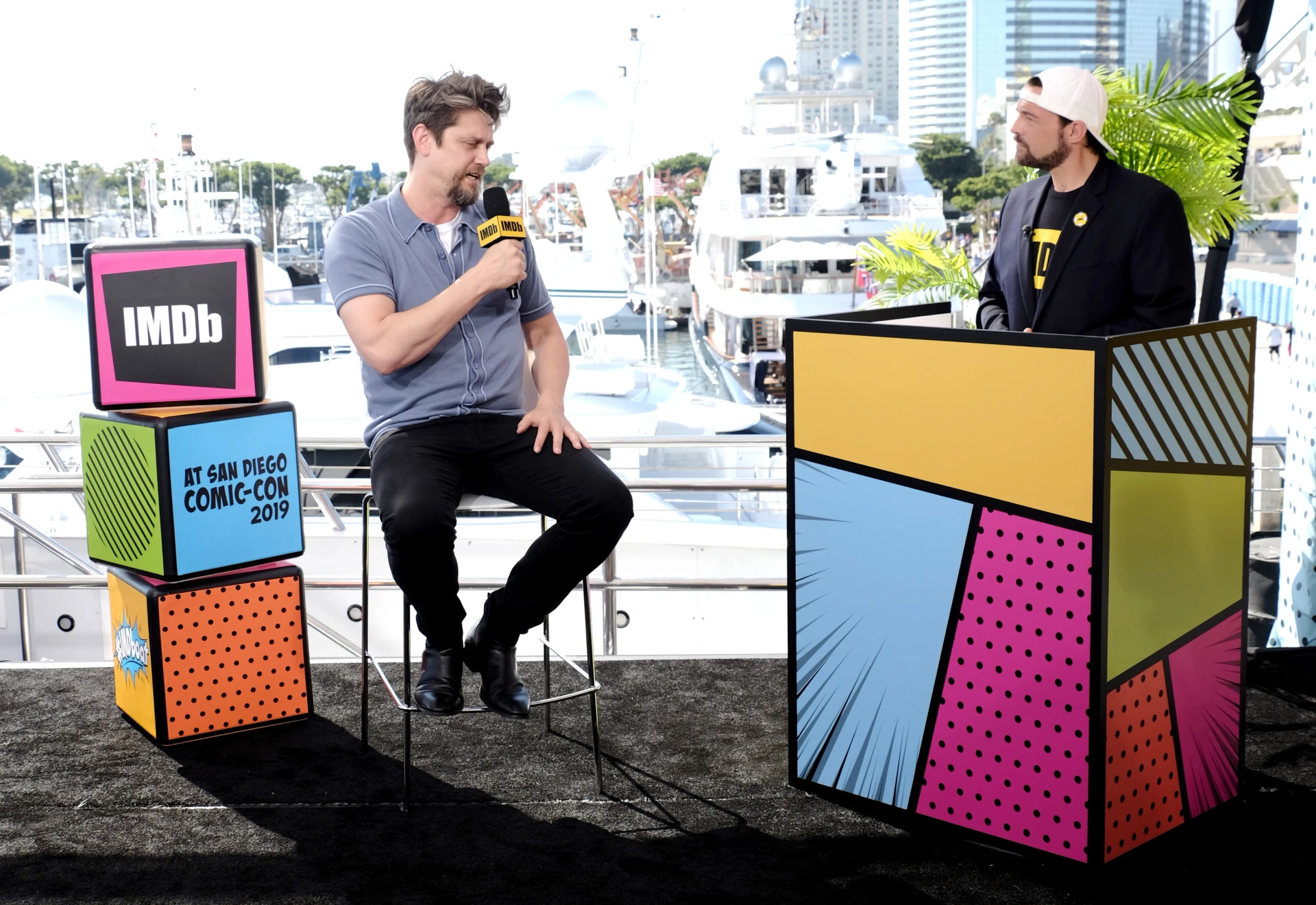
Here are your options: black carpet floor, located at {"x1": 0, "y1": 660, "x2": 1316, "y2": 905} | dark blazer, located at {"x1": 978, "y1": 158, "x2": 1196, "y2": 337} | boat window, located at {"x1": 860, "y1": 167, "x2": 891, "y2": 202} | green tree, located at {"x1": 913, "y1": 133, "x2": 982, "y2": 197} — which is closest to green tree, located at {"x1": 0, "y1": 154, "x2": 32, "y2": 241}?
boat window, located at {"x1": 860, "y1": 167, "x2": 891, "y2": 202}

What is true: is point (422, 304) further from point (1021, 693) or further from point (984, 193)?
point (984, 193)

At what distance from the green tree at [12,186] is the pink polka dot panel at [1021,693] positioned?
62.4 ft

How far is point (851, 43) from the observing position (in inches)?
842

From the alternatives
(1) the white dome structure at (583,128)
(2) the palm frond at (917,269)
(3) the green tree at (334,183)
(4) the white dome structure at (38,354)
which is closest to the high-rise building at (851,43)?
(1) the white dome structure at (583,128)

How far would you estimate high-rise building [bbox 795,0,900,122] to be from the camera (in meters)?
18.5

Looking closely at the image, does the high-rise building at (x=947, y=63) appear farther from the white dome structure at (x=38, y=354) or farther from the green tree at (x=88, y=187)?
the white dome structure at (x=38, y=354)

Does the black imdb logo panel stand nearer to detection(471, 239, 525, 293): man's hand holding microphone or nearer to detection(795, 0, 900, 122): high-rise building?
detection(471, 239, 525, 293): man's hand holding microphone

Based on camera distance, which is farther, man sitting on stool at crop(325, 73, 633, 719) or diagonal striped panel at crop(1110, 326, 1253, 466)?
man sitting on stool at crop(325, 73, 633, 719)

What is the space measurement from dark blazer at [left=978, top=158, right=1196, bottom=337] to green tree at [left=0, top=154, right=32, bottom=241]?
738 inches

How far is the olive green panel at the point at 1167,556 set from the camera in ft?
4.78

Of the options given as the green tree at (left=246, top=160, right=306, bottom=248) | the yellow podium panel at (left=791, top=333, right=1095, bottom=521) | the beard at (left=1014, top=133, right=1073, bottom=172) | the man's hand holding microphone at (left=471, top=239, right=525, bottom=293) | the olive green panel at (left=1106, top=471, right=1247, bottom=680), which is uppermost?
the green tree at (left=246, top=160, right=306, bottom=248)

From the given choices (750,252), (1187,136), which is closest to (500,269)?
(1187,136)

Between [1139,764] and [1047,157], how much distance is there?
3.54ft

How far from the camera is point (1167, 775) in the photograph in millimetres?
1600
